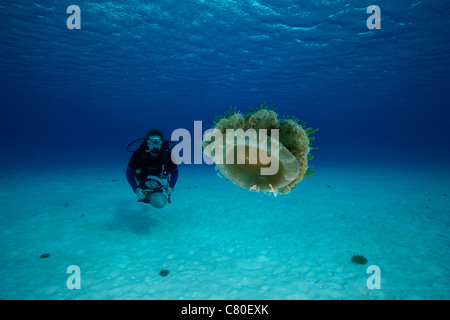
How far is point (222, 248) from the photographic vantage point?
685 cm

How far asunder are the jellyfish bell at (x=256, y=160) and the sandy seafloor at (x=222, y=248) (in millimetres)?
3254

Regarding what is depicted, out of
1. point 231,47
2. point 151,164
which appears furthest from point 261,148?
point 231,47

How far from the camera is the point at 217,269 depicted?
5.74m

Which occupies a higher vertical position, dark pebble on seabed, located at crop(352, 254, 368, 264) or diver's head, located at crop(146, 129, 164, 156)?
diver's head, located at crop(146, 129, 164, 156)

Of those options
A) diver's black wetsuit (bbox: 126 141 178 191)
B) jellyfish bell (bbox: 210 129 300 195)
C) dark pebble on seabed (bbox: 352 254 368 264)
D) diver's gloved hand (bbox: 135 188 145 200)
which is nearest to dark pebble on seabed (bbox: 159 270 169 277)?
diver's gloved hand (bbox: 135 188 145 200)

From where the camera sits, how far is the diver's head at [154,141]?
23.3ft

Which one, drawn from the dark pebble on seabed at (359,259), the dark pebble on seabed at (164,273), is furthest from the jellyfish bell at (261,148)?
the dark pebble on seabed at (359,259)

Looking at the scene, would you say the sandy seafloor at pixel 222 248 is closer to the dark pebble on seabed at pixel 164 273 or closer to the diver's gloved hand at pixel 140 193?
the dark pebble on seabed at pixel 164 273

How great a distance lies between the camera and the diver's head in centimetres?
709

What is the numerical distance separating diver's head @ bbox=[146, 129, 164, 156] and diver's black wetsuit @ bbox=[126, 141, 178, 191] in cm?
18

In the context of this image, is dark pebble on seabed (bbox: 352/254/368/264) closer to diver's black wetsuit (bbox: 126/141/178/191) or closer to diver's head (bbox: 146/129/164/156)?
diver's black wetsuit (bbox: 126/141/178/191)

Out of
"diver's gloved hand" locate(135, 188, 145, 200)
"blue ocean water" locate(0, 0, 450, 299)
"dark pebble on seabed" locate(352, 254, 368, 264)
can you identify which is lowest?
"dark pebble on seabed" locate(352, 254, 368, 264)

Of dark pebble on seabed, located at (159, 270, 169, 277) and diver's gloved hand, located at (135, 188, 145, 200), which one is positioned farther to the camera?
diver's gloved hand, located at (135, 188, 145, 200)
